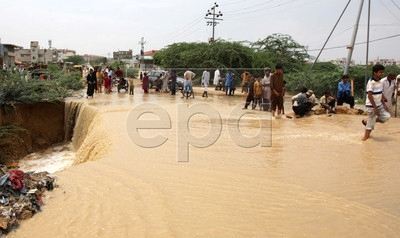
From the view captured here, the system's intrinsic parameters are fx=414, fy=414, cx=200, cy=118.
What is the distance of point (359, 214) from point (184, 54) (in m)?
33.4

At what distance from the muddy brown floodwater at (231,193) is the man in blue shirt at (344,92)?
5491 mm

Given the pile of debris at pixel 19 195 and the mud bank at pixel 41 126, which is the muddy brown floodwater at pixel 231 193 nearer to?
the pile of debris at pixel 19 195

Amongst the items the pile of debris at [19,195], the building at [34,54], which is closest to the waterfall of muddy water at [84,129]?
the pile of debris at [19,195]

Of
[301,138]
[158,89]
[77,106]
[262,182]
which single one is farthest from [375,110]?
[158,89]

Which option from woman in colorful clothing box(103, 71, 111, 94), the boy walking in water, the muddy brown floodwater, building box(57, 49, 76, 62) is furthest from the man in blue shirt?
building box(57, 49, 76, 62)

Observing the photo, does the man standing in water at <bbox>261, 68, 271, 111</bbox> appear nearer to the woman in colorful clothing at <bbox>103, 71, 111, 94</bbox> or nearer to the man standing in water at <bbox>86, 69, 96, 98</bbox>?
the man standing in water at <bbox>86, 69, 96, 98</bbox>

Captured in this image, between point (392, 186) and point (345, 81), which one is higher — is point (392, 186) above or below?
below

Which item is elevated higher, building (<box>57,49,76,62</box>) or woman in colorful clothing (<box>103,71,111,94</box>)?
building (<box>57,49,76,62</box>)

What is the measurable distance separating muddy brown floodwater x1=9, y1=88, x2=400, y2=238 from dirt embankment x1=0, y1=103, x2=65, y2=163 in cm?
862

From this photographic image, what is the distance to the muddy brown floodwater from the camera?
419 cm

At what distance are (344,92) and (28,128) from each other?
12.3m

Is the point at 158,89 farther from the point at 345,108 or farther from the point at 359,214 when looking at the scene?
the point at 359,214


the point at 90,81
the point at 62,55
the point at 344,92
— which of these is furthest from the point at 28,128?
the point at 62,55

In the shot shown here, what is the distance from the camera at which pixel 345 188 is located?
5434 mm
